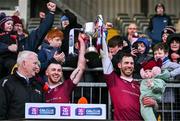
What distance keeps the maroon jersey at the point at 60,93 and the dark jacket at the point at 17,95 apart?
1.40ft

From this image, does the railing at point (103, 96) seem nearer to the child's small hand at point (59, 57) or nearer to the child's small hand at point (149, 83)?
the child's small hand at point (59, 57)

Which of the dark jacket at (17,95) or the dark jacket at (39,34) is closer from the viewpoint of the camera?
the dark jacket at (17,95)

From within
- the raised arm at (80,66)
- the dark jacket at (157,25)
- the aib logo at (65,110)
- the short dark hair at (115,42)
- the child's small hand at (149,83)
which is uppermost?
the dark jacket at (157,25)

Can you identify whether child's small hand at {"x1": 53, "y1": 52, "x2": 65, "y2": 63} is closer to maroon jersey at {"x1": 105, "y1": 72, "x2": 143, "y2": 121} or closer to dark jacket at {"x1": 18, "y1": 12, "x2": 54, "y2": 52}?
dark jacket at {"x1": 18, "y1": 12, "x2": 54, "y2": 52}

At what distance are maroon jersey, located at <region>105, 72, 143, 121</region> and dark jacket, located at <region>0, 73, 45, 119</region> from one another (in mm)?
955

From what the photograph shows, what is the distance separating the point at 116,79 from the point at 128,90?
0.71 ft

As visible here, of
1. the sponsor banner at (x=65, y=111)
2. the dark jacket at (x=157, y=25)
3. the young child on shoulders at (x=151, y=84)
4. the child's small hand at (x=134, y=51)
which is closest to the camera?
the sponsor banner at (x=65, y=111)

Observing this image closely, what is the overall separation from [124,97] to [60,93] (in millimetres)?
838

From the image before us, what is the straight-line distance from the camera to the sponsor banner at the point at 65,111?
17.1 ft

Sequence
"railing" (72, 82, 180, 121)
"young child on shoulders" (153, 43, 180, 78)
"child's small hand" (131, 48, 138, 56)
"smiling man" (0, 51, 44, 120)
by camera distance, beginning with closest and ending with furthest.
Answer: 1. "smiling man" (0, 51, 44, 120)
2. "railing" (72, 82, 180, 121)
3. "young child on shoulders" (153, 43, 180, 78)
4. "child's small hand" (131, 48, 138, 56)

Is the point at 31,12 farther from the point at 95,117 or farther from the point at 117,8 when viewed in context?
the point at 95,117

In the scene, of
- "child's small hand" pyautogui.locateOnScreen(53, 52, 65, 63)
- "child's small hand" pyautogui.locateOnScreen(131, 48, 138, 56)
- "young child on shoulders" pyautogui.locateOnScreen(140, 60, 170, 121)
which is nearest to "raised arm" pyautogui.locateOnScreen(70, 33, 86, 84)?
"child's small hand" pyautogui.locateOnScreen(53, 52, 65, 63)

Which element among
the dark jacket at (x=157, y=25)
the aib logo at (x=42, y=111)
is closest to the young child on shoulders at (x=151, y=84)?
the aib logo at (x=42, y=111)

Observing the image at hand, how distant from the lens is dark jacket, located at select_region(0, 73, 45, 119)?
6.87 meters
